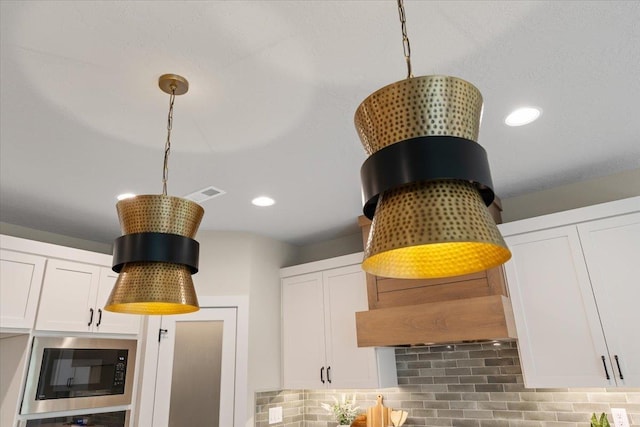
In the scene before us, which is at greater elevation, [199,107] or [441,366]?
[199,107]

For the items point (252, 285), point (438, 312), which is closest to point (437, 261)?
point (438, 312)

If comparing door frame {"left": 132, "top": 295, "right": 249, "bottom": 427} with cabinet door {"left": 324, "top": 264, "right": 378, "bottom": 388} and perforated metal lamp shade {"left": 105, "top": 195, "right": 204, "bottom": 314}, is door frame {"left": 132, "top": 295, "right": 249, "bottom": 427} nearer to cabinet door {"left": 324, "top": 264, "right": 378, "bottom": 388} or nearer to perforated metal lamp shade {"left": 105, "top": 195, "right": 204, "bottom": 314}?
cabinet door {"left": 324, "top": 264, "right": 378, "bottom": 388}

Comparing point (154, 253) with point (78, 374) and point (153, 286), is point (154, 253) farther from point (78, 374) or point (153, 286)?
point (78, 374)

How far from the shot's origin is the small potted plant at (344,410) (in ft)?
10.9

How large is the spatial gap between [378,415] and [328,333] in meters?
0.68

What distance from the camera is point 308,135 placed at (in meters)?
2.13

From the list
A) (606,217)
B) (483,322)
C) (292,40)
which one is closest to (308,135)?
(292,40)

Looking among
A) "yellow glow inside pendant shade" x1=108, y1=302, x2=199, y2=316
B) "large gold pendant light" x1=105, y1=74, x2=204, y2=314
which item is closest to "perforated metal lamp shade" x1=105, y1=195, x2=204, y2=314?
"large gold pendant light" x1=105, y1=74, x2=204, y2=314

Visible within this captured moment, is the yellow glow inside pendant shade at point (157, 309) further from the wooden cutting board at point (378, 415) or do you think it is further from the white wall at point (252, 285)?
the wooden cutting board at point (378, 415)

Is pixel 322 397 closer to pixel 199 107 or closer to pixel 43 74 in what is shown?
pixel 199 107

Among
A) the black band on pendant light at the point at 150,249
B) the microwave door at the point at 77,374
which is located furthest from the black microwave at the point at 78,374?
the black band on pendant light at the point at 150,249

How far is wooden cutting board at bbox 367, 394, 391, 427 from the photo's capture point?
3.10 metres

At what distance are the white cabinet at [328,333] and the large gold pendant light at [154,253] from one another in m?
2.05

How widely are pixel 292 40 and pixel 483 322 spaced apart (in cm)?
188
